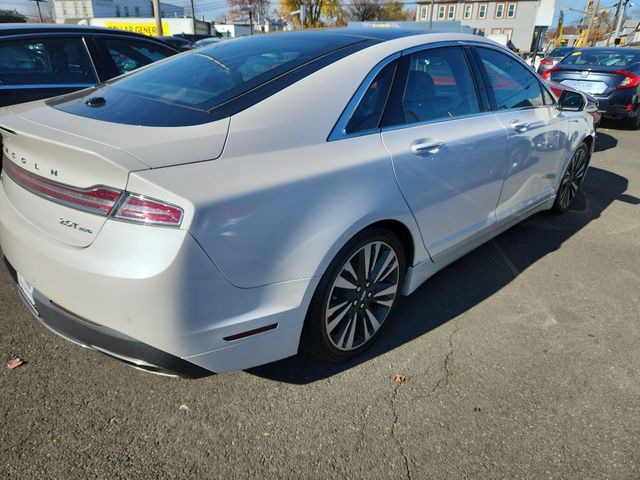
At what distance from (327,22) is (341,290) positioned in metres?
65.9

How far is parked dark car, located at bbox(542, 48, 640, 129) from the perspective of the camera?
9234 mm

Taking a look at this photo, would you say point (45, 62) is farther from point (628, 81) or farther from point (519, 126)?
point (628, 81)

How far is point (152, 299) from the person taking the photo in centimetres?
166

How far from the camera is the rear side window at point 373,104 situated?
223cm

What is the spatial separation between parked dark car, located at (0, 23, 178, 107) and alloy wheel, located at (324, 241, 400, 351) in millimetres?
3399

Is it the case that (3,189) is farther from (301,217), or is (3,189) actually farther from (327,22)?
(327,22)

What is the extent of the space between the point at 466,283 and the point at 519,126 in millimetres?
1175

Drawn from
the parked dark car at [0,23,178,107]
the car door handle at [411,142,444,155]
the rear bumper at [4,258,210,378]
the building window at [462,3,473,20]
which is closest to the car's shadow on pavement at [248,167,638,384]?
the rear bumper at [4,258,210,378]

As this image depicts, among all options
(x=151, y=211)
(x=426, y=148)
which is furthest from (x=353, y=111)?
(x=151, y=211)

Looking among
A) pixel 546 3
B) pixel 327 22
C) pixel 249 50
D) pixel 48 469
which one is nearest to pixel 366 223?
pixel 249 50

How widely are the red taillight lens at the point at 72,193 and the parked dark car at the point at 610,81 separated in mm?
10070

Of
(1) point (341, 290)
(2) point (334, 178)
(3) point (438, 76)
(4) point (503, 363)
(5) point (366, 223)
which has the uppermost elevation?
(3) point (438, 76)

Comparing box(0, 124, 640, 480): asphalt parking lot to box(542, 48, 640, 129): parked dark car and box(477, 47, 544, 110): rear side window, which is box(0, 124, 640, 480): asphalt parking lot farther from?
box(542, 48, 640, 129): parked dark car

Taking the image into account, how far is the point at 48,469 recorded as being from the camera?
183 centimetres
